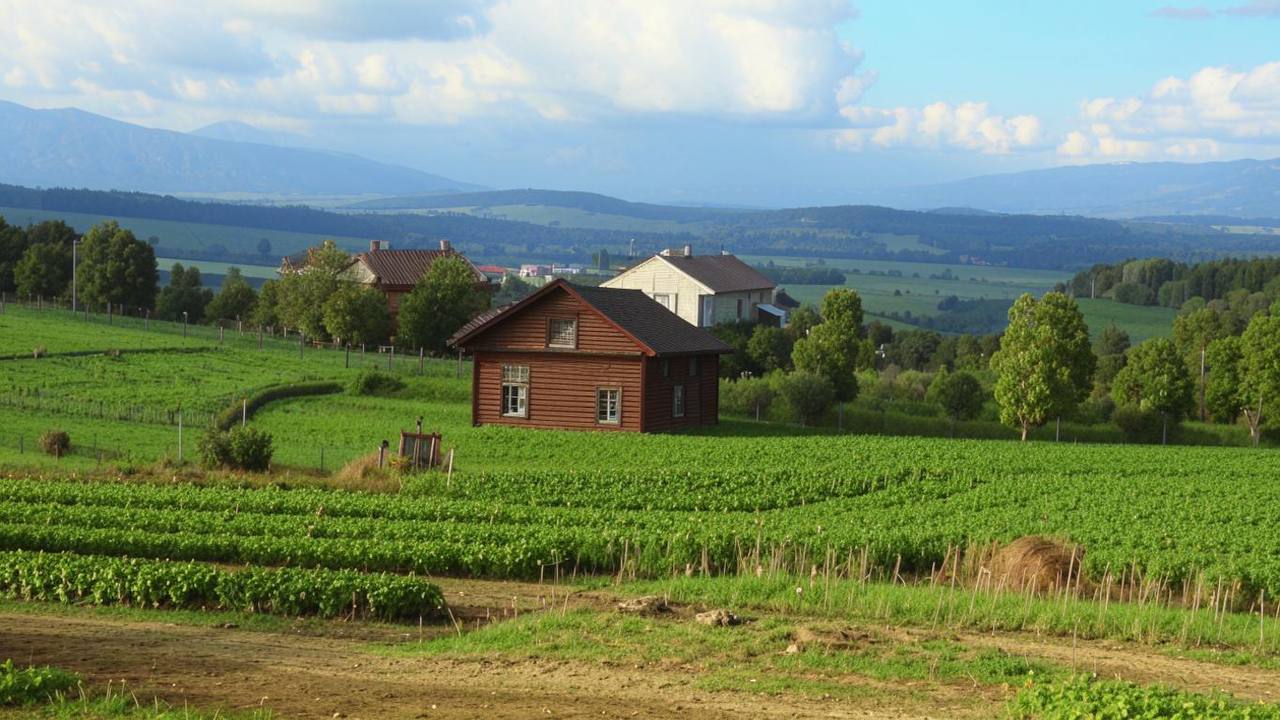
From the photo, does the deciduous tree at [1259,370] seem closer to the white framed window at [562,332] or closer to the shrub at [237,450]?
the white framed window at [562,332]

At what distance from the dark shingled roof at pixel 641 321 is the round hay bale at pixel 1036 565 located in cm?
2615

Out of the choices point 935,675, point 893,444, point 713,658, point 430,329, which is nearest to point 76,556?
point 713,658

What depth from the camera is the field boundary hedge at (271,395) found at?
5153cm

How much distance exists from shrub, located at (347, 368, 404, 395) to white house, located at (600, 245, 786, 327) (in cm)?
3175

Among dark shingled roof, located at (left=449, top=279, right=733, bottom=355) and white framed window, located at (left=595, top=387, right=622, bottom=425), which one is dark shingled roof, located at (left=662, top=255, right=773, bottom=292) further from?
white framed window, located at (left=595, top=387, right=622, bottom=425)

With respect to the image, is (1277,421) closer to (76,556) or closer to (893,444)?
(893,444)

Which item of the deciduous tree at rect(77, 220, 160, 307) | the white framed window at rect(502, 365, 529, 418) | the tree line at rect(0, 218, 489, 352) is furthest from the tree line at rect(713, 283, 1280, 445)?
the deciduous tree at rect(77, 220, 160, 307)

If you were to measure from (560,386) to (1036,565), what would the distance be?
96.6ft

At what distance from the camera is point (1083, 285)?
194 meters

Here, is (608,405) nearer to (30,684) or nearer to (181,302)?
(30,684)

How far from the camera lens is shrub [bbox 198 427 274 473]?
127 ft

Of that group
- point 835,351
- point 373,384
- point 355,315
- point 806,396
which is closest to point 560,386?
point 373,384

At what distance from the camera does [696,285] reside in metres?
94.6

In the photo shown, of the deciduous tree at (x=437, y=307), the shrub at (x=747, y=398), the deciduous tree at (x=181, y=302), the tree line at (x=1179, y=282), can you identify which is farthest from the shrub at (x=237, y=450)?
the tree line at (x=1179, y=282)
